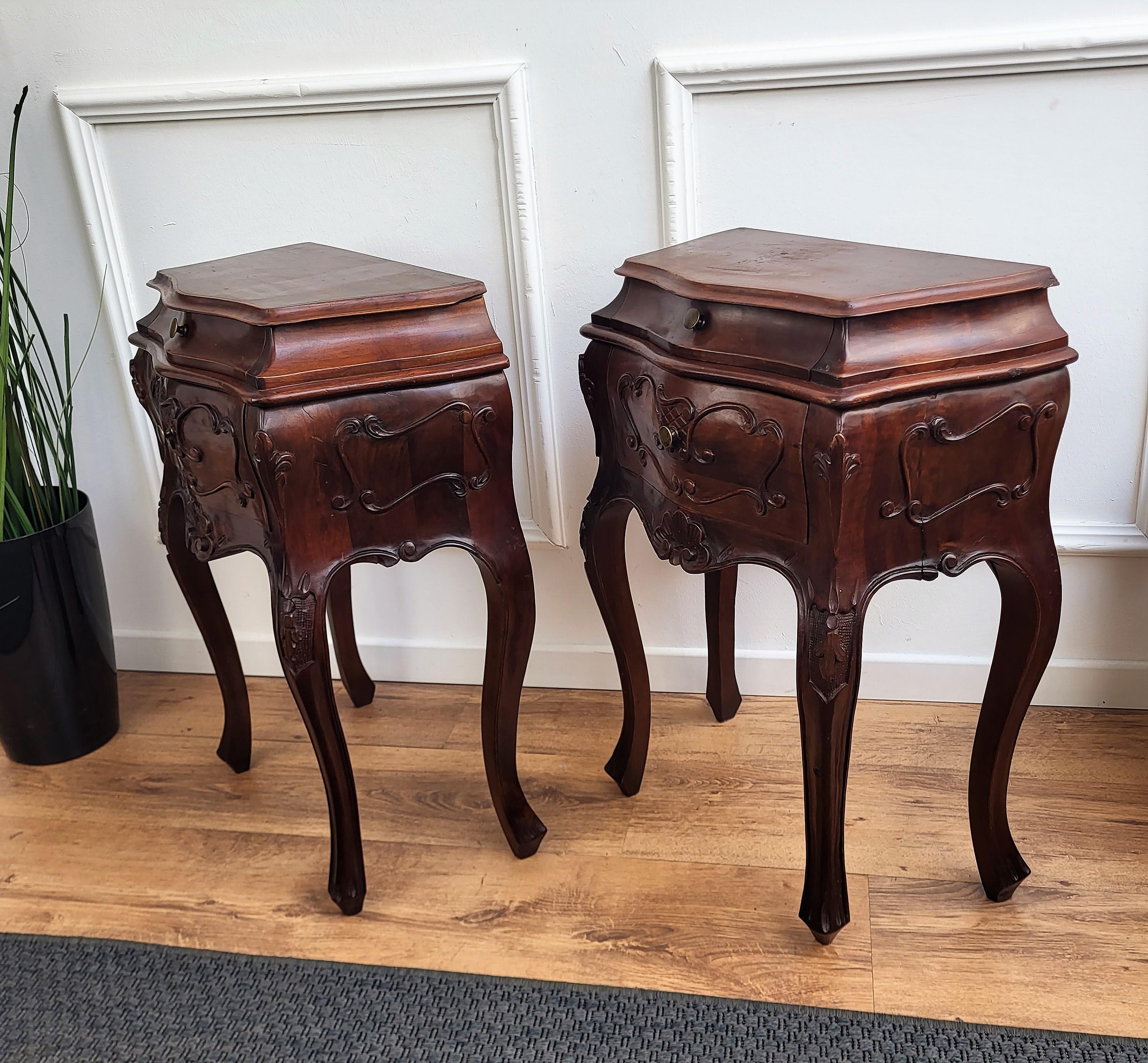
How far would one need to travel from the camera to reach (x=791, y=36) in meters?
1.41

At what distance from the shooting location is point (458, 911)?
134 centimetres

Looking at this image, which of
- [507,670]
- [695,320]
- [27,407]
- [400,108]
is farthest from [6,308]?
[695,320]

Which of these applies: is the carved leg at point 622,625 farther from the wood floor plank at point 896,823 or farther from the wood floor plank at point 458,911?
the wood floor plank at point 458,911

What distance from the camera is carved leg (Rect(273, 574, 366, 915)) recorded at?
119 cm

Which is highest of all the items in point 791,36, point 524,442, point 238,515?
point 791,36

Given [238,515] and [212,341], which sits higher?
[212,341]

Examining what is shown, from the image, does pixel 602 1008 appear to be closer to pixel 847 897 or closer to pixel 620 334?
pixel 847 897

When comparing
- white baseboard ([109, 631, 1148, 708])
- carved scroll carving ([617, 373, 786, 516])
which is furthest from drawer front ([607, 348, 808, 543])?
white baseboard ([109, 631, 1148, 708])

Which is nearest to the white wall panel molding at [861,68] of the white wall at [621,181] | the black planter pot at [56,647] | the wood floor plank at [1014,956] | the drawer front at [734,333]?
the white wall at [621,181]

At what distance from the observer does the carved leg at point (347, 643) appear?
5.73ft

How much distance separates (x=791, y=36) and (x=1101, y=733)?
1.11 meters

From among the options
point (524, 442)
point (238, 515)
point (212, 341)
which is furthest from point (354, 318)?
point (524, 442)

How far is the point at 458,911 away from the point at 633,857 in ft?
0.79

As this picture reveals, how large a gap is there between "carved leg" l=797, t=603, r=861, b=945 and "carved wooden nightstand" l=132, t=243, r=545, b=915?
40cm
